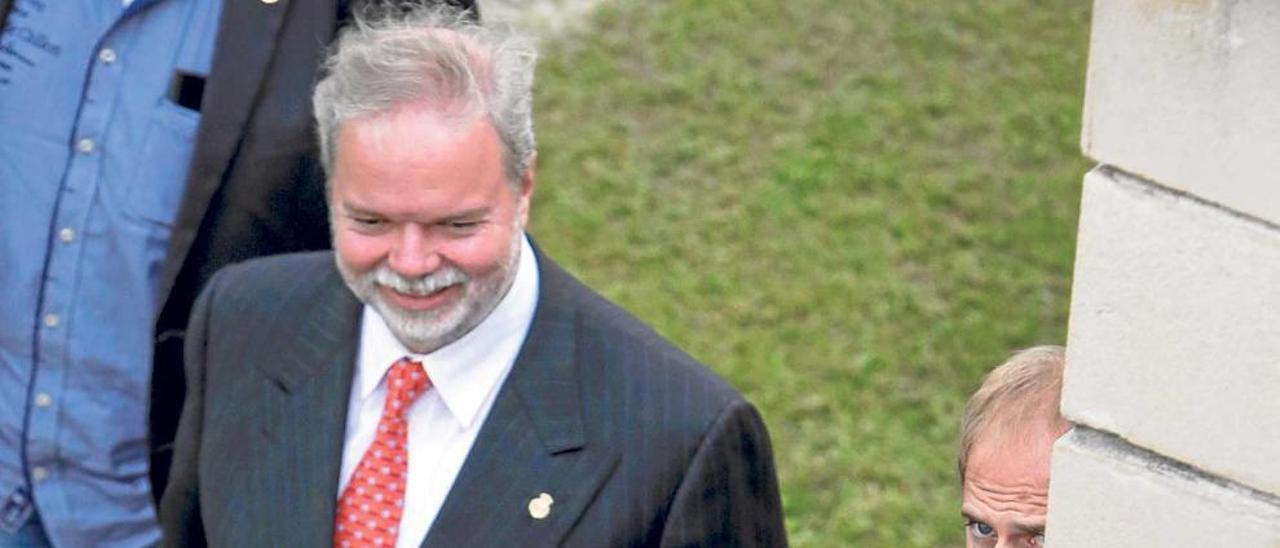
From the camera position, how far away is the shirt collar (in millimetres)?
3541

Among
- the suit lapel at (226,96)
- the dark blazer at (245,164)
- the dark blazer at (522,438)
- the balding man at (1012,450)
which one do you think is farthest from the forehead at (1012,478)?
the suit lapel at (226,96)

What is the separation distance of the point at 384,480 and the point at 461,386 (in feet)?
0.61

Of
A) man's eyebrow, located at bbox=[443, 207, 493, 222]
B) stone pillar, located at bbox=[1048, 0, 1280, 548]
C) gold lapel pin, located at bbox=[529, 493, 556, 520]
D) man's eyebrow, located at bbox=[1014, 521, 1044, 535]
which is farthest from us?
gold lapel pin, located at bbox=[529, 493, 556, 520]

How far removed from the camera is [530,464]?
11.5 feet

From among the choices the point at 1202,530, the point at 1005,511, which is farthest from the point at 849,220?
the point at 1202,530

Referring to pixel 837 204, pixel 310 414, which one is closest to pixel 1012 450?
pixel 310 414

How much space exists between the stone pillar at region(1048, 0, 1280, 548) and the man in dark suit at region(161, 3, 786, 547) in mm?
1163

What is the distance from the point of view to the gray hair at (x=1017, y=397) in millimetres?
3178

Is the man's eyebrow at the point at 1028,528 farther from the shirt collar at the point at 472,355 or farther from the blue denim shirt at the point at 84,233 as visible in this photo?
the blue denim shirt at the point at 84,233

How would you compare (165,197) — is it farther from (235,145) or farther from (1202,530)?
(1202,530)

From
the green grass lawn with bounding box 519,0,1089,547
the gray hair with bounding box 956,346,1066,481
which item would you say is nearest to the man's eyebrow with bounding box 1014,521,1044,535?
the gray hair with bounding box 956,346,1066,481

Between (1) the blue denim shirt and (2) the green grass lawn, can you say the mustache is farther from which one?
(2) the green grass lawn

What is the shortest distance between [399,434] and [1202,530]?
1.55m

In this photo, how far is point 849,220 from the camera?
821 centimetres
